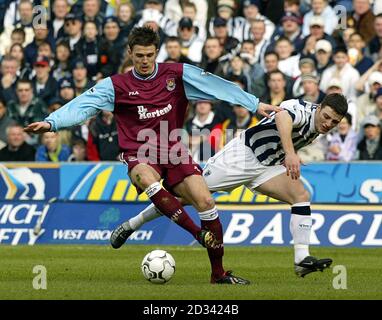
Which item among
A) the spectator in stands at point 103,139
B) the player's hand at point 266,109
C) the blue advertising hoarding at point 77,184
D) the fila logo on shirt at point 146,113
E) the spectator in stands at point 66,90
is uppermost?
the player's hand at point 266,109

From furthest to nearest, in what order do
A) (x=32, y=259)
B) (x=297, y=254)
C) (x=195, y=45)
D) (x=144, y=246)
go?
(x=195, y=45), (x=144, y=246), (x=32, y=259), (x=297, y=254)

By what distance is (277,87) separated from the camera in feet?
66.2

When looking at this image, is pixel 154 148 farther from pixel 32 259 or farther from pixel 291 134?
pixel 32 259

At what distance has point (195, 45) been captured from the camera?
866 inches

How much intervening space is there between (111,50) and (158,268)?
36.0ft

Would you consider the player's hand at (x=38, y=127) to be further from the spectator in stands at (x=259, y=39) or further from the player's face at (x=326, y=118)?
the spectator in stands at (x=259, y=39)

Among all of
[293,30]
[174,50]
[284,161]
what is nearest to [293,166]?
[284,161]

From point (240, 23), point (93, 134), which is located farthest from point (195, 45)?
point (93, 134)

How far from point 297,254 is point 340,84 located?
830 cm

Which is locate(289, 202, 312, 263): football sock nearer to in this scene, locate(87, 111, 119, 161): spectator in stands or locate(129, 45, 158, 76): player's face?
locate(129, 45, 158, 76): player's face

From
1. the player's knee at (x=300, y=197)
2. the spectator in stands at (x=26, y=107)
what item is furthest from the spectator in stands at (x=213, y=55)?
the player's knee at (x=300, y=197)

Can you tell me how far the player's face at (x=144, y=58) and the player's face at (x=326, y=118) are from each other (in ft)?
6.05

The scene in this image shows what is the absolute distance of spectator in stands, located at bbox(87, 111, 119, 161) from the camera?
20594 millimetres

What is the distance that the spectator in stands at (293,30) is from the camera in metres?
21.6
